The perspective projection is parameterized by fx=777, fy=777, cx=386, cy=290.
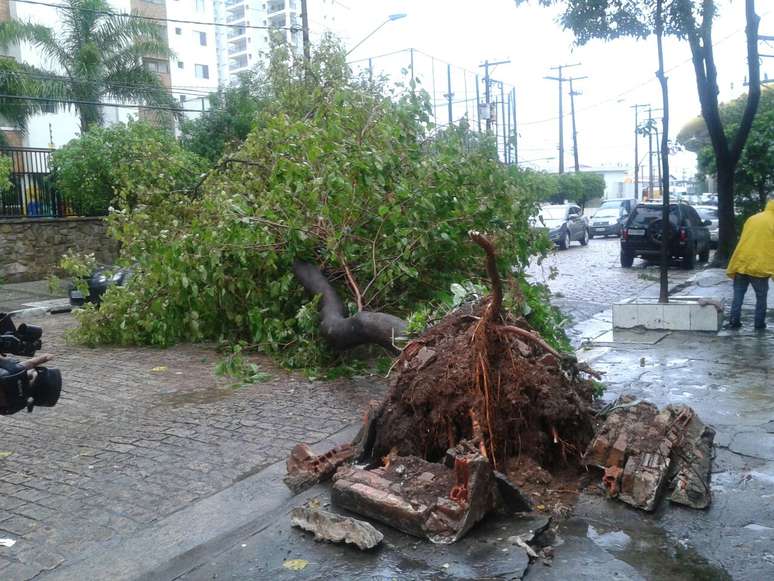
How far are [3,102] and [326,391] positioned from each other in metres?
27.7

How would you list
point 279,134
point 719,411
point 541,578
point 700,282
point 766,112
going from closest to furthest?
point 541,578 → point 719,411 → point 279,134 → point 700,282 → point 766,112

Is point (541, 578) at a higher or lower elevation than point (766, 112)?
lower

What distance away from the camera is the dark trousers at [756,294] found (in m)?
10.4

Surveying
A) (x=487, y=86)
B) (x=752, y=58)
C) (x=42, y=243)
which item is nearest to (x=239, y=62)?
(x=487, y=86)

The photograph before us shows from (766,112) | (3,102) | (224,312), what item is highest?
(3,102)

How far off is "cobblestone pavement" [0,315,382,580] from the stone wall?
11288 mm

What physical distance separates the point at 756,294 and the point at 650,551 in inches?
298

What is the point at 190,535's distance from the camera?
14.7ft

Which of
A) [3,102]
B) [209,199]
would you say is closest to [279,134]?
[209,199]

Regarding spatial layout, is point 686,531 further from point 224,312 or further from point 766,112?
point 766,112

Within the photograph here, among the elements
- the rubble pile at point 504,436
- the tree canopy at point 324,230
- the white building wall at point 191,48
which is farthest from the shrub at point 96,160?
the white building wall at point 191,48

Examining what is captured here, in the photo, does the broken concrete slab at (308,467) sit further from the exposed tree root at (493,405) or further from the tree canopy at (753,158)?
the tree canopy at (753,158)

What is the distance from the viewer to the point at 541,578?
3.89 metres

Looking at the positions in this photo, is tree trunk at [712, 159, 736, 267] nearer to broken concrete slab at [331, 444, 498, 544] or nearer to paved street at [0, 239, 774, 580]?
paved street at [0, 239, 774, 580]
